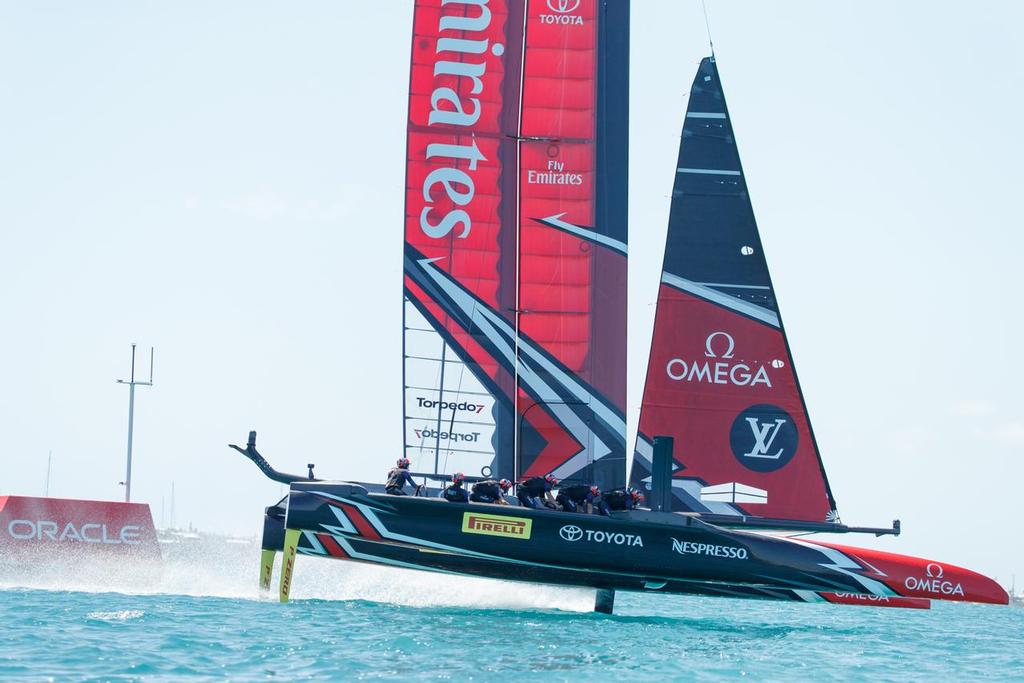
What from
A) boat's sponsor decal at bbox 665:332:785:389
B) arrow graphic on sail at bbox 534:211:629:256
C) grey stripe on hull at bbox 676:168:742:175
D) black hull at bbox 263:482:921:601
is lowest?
black hull at bbox 263:482:921:601

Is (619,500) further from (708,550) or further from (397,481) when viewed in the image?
(397,481)

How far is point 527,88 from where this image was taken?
19.3 meters

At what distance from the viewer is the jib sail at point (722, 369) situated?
18531mm

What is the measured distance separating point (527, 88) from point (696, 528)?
692 centimetres

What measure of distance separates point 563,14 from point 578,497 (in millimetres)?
7105

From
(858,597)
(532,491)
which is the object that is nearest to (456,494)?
(532,491)

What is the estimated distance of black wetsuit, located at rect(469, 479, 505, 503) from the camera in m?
16.8

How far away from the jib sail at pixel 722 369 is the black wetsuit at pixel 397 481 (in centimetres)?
343

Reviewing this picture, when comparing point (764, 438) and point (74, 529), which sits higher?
point (764, 438)

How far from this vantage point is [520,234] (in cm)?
1905

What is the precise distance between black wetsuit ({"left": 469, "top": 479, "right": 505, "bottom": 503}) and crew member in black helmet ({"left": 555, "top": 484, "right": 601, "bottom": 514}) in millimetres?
842

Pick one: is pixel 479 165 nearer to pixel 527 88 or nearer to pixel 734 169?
pixel 527 88

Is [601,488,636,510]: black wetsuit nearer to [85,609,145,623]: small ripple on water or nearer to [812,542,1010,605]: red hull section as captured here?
[812,542,1010,605]: red hull section

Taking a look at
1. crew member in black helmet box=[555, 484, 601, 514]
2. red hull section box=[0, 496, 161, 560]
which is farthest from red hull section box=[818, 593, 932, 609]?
red hull section box=[0, 496, 161, 560]
